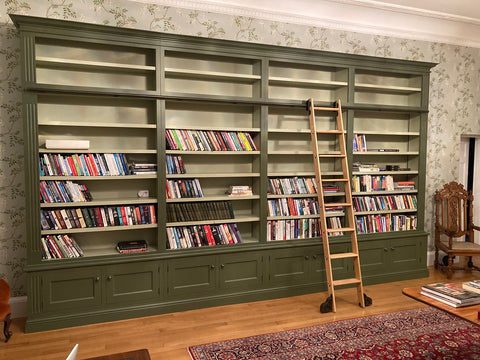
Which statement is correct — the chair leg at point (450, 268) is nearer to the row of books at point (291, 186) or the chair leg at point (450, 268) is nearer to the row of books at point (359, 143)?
the row of books at point (359, 143)

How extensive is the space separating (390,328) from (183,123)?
Answer: 285cm

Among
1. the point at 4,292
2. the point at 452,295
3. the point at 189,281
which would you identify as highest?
the point at 452,295

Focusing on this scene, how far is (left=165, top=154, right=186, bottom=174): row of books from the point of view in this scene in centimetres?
389

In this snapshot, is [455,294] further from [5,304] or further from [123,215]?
[5,304]

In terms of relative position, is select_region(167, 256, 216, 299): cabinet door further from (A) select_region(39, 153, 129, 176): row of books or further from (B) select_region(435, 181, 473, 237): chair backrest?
(B) select_region(435, 181, 473, 237): chair backrest

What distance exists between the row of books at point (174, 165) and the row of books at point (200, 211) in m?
0.34

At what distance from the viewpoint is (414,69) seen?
4.84 metres

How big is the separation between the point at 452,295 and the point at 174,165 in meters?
2.66

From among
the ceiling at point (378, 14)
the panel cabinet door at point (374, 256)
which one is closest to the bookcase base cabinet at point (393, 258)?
the panel cabinet door at point (374, 256)

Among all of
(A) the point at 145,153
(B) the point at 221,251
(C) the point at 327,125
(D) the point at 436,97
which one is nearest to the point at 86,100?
(A) the point at 145,153

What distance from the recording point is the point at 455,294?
2777 mm

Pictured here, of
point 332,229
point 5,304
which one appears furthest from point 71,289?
point 332,229

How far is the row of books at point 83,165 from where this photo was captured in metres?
3.49

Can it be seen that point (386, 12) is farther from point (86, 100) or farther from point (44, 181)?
point (44, 181)
